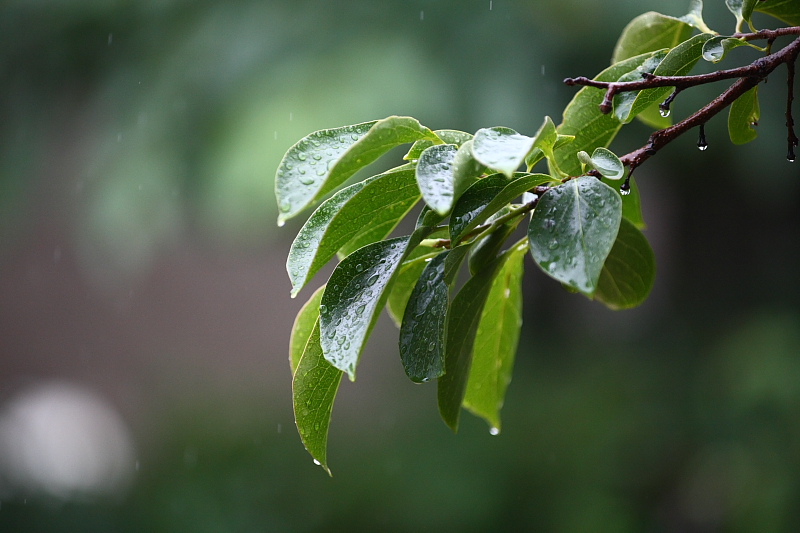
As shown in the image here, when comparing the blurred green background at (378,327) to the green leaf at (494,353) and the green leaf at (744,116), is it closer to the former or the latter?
the green leaf at (494,353)

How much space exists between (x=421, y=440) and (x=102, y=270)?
140 cm

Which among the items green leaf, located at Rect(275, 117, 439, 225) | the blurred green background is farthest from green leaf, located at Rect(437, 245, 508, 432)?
the blurred green background

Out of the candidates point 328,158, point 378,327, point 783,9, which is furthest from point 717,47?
point 378,327

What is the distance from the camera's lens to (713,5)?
220cm

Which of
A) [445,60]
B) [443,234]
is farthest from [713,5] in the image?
[443,234]

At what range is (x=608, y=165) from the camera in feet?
1.24

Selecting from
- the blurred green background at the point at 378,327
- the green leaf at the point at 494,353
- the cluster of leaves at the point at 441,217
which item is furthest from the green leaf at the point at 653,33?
the blurred green background at the point at 378,327

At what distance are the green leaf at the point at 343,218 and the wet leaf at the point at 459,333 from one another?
0.08 m

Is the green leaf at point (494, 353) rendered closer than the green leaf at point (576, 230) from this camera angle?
No

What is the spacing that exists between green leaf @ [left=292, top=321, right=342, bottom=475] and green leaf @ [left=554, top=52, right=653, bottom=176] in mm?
219

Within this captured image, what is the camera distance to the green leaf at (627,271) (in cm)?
56

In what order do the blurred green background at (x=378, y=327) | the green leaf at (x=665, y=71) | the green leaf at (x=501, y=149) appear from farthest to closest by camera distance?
the blurred green background at (x=378, y=327) → the green leaf at (x=665, y=71) → the green leaf at (x=501, y=149)

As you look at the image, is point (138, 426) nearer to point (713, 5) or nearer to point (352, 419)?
point (352, 419)

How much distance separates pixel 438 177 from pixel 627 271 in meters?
0.31
